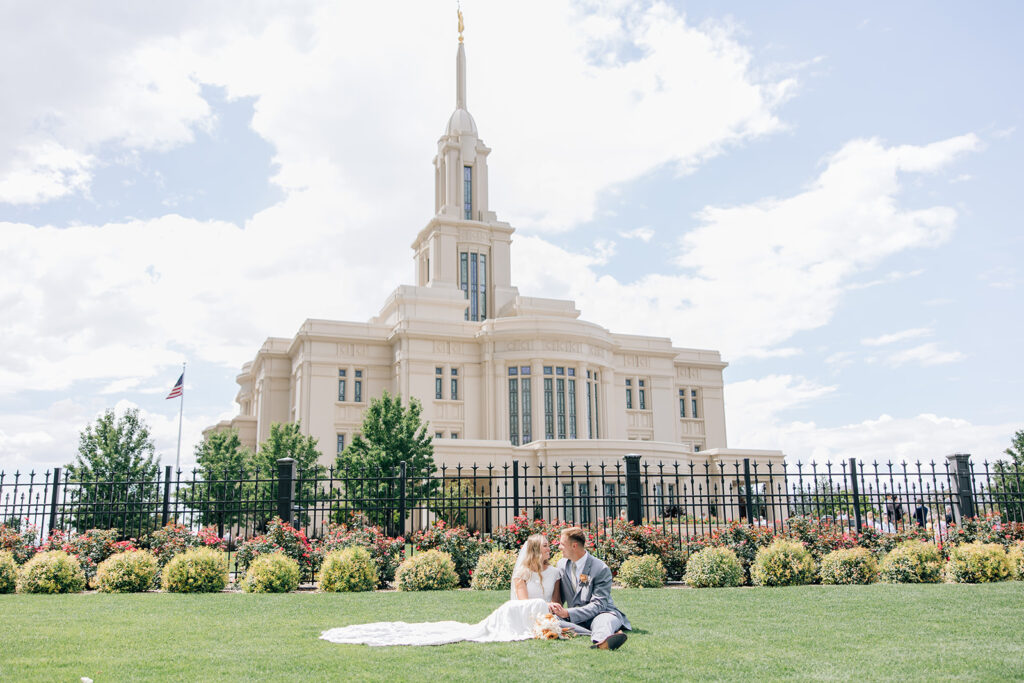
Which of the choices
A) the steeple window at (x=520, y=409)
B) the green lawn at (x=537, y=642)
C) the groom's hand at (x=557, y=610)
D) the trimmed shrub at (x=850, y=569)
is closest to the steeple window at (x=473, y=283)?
the steeple window at (x=520, y=409)

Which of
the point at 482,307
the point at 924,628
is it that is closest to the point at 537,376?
the point at 482,307

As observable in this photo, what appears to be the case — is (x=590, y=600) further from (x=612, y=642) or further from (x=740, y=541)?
(x=740, y=541)

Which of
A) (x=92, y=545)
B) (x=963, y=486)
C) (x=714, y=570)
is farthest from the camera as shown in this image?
(x=963, y=486)

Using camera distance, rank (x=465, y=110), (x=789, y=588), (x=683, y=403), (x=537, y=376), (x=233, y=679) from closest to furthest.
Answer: (x=233, y=679)
(x=789, y=588)
(x=537, y=376)
(x=683, y=403)
(x=465, y=110)

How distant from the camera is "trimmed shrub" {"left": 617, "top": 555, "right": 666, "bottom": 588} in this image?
12.5m

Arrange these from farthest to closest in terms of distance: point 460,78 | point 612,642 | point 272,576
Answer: point 460,78 < point 272,576 < point 612,642

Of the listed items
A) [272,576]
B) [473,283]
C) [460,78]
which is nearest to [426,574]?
[272,576]

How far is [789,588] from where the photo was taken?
11.8m

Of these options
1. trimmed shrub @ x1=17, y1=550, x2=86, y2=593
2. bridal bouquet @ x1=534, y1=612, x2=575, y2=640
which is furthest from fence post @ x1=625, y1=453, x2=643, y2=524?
trimmed shrub @ x1=17, y1=550, x2=86, y2=593

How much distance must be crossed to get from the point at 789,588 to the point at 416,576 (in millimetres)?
5867

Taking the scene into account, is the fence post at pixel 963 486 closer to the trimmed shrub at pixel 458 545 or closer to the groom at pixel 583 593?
the trimmed shrub at pixel 458 545

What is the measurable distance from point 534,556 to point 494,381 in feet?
108

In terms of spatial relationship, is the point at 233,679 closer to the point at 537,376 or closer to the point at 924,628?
the point at 924,628

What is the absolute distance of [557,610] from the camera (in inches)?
303
